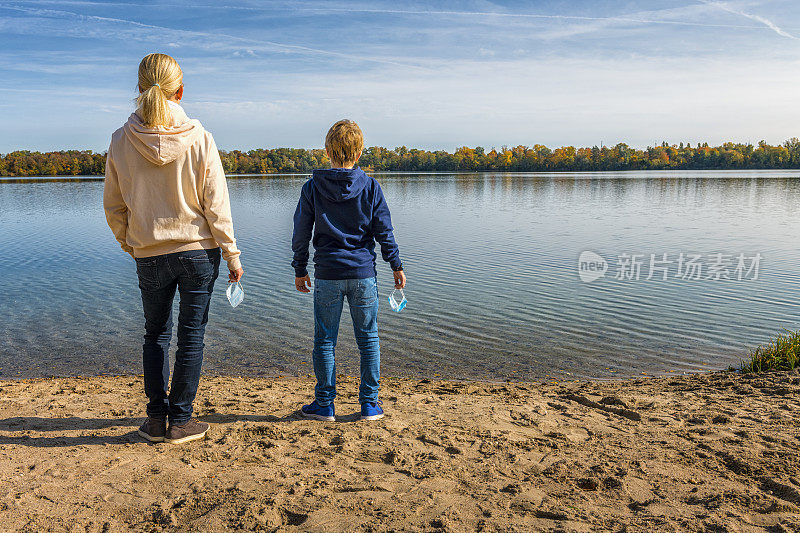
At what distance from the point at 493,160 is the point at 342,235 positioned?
136531 mm

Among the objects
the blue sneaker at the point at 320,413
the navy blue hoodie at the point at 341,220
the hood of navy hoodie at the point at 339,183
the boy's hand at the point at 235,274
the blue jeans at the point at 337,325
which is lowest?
the blue sneaker at the point at 320,413

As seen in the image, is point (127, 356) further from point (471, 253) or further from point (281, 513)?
point (471, 253)

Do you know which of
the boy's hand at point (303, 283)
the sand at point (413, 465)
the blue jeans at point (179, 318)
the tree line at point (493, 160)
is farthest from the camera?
the tree line at point (493, 160)

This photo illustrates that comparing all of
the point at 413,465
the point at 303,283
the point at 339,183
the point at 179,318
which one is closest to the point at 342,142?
the point at 339,183

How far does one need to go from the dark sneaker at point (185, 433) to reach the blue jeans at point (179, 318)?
44mm

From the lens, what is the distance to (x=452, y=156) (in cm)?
13750

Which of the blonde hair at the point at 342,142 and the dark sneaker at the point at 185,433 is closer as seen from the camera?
the dark sneaker at the point at 185,433

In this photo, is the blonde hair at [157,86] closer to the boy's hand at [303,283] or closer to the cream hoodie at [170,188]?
the cream hoodie at [170,188]

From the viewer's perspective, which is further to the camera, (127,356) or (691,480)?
(127,356)

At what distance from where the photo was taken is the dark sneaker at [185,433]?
13.0ft

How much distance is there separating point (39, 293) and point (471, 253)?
34.4 ft

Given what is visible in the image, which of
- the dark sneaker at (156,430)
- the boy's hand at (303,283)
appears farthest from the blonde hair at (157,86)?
the dark sneaker at (156,430)

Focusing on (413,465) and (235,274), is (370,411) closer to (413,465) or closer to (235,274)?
(413,465)

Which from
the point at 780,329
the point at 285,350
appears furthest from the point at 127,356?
the point at 780,329
